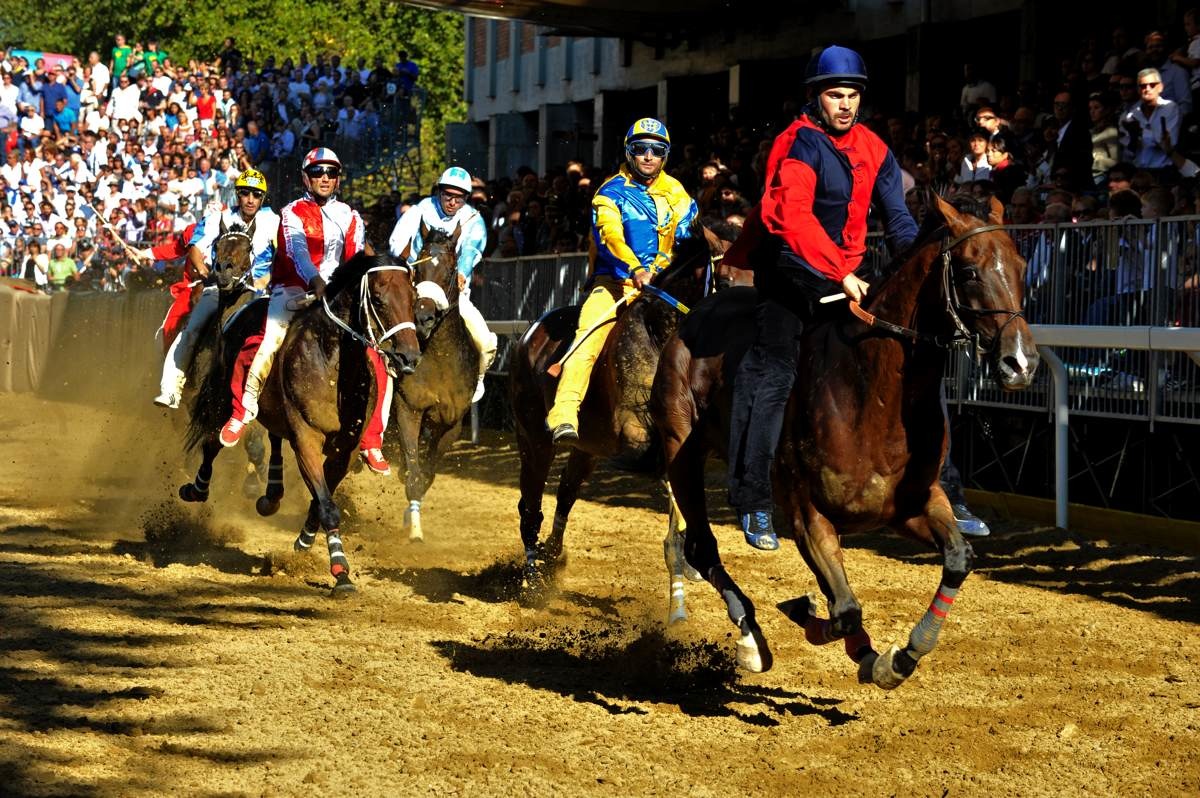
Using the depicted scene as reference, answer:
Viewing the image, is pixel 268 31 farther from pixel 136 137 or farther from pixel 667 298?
pixel 667 298

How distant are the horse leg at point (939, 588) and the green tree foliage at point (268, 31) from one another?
47031mm

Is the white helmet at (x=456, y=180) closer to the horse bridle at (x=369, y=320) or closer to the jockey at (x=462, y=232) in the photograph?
the jockey at (x=462, y=232)

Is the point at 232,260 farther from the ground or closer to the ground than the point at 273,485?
farther from the ground

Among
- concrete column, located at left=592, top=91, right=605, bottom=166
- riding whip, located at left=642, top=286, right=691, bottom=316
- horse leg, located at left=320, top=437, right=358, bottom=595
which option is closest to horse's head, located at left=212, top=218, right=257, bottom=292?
horse leg, located at left=320, top=437, right=358, bottom=595

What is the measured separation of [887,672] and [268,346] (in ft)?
17.4

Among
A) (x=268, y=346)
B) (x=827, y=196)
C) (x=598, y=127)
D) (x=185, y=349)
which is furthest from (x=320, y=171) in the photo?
(x=598, y=127)

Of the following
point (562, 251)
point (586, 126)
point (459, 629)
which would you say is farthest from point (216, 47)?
point (459, 629)

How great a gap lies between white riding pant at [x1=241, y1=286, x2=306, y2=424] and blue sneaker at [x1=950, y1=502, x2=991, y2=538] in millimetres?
4882

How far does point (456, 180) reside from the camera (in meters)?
12.5

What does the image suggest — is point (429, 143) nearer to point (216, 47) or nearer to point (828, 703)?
point (216, 47)

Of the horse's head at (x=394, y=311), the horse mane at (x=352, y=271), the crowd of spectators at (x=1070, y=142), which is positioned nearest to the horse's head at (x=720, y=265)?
the crowd of spectators at (x=1070, y=142)

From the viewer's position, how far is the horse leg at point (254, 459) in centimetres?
1273

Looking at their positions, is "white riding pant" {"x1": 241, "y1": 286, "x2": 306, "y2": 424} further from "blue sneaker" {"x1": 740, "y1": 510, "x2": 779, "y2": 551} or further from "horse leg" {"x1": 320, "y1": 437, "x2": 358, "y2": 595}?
"blue sneaker" {"x1": 740, "y1": 510, "x2": 779, "y2": 551}

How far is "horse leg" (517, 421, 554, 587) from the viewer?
9.38m
